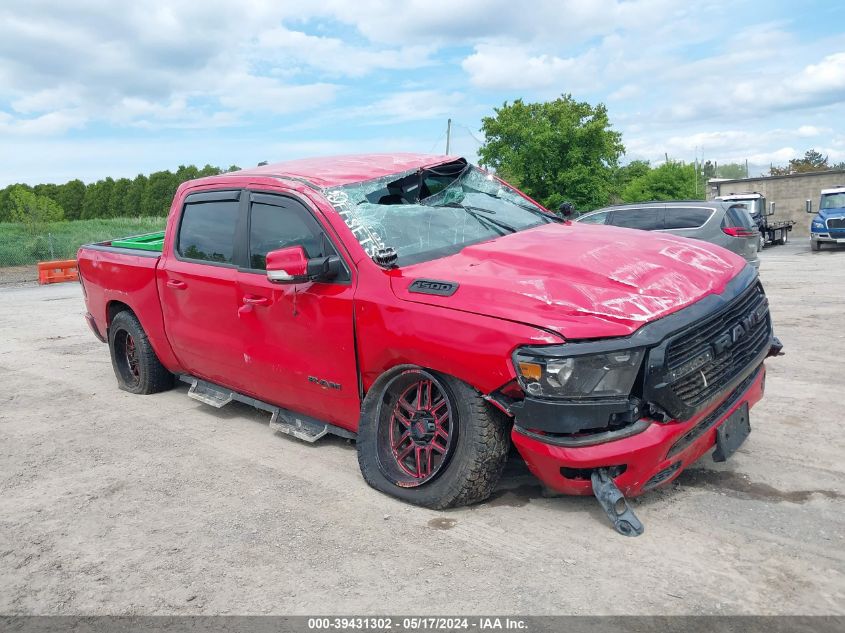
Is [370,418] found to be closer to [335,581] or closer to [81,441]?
[335,581]

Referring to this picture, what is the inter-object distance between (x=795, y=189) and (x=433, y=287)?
48660mm

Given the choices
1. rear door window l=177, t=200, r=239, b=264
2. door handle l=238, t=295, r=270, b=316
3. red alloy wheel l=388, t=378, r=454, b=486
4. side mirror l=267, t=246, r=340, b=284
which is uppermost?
rear door window l=177, t=200, r=239, b=264

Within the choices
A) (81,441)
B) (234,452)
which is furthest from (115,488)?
(81,441)

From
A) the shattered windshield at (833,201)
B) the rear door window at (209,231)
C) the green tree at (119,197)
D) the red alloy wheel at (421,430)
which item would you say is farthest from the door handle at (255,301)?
the green tree at (119,197)

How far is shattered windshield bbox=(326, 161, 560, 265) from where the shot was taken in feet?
13.3

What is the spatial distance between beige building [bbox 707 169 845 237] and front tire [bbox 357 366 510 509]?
44.5 m

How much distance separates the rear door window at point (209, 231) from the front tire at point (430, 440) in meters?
1.71

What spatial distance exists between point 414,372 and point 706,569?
160cm

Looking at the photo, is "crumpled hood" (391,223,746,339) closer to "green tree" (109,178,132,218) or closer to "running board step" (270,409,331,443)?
"running board step" (270,409,331,443)

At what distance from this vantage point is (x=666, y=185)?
50.8 m

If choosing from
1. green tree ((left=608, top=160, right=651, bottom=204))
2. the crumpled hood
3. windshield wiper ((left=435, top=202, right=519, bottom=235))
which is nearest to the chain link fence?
windshield wiper ((left=435, top=202, right=519, bottom=235))

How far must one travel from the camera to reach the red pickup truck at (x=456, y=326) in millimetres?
3107

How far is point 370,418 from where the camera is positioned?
3.88m

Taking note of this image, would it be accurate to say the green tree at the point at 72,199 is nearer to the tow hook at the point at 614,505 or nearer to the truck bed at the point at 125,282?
the truck bed at the point at 125,282
